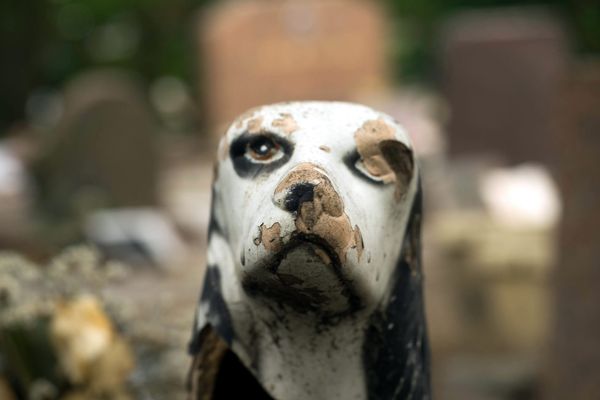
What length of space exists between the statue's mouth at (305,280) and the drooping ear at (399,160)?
0.69 feet

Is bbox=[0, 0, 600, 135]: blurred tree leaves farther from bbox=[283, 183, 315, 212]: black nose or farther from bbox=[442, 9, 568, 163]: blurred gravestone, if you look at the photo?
bbox=[283, 183, 315, 212]: black nose

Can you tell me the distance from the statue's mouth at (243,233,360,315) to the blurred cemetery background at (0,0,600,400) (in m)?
0.73

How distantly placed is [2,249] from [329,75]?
5173 mm

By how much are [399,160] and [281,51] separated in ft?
29.0

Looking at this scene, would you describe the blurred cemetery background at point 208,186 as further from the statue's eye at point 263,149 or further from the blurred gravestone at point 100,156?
the statue's eye at point 263,149

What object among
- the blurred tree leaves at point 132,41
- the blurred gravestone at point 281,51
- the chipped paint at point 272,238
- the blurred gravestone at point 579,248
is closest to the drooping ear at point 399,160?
the chipped paint at point 272,238

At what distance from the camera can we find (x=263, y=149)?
1.75m

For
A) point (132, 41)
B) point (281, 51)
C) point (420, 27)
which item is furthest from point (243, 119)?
point (420, 27)

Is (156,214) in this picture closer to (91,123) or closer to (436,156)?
(91,123)

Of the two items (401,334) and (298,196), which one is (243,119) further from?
(401,334)

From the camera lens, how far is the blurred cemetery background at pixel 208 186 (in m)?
2.46

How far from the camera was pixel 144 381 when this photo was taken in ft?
8.07

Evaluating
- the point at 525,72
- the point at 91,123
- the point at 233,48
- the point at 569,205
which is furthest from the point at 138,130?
the point at 569,205

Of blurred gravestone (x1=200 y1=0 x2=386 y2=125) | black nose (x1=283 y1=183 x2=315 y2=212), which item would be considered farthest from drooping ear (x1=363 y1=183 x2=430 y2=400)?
blurred gravestone (x1=200 y1=0 x2=386 y2=125)
